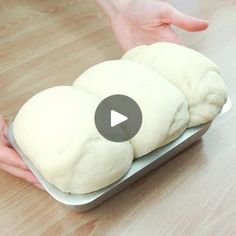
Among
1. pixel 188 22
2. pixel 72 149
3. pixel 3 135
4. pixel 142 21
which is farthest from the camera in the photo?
pixel 142 21

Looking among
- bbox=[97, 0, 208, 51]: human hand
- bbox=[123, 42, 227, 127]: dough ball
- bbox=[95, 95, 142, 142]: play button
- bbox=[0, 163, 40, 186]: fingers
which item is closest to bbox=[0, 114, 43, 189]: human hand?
bbox=[0, 163, 40, 186]: fingers

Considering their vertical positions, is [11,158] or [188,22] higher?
[188,22]

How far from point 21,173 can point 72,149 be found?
14 centimetres

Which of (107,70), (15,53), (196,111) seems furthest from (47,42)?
(196,111)

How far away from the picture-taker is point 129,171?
488 mm

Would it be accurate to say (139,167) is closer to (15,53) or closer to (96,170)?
(96,170)

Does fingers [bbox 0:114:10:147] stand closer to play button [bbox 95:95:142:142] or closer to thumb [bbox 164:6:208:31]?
play button [bbox 95:95:142:142]

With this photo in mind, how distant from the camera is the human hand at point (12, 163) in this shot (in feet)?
1.73

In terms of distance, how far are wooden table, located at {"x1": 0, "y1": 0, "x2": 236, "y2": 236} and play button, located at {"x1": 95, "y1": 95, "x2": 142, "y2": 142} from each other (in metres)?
0.10

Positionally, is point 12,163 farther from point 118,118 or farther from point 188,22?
point 188,22

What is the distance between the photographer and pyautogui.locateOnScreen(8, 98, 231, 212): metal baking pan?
1.51ft

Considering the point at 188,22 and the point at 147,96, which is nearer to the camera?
the point at 147,96

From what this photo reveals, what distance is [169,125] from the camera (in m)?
0.50

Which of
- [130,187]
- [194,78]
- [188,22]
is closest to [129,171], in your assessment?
[130,187]
